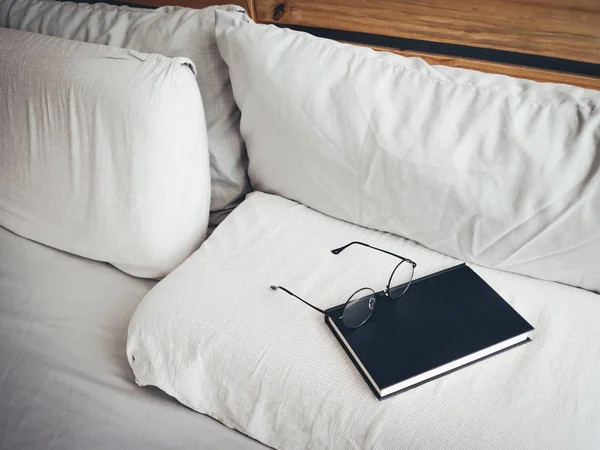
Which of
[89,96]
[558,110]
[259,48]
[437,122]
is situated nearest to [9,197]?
[89,96]

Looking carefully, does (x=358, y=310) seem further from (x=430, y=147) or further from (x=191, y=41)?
(x=191, y=41)

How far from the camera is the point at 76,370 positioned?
942 millimetres

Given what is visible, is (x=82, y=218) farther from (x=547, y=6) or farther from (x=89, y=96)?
(x=547, y=6)

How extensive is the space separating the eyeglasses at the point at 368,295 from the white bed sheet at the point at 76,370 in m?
0.25

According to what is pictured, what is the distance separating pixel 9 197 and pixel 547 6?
120 centimetres

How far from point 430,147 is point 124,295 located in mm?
689

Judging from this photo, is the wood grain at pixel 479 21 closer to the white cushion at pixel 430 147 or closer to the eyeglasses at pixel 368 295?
the white cushion at pixel 430 147

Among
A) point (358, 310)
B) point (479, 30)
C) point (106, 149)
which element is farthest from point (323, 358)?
point (479, 30)

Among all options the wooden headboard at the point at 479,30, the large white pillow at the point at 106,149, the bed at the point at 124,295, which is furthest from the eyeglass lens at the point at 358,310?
the wooden headboard at the point at 479,30

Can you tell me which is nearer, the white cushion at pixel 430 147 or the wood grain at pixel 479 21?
the white cushion at pixel 430 147

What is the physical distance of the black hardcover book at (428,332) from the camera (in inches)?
30.0

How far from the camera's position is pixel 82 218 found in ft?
3.55

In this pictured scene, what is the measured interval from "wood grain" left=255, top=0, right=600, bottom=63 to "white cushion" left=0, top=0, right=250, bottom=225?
22 centimetres

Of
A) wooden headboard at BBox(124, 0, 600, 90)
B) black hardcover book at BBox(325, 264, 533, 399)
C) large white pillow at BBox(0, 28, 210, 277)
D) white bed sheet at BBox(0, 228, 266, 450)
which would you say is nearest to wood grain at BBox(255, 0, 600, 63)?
wooden headboard at BBox(124, 0, 600, 90)
